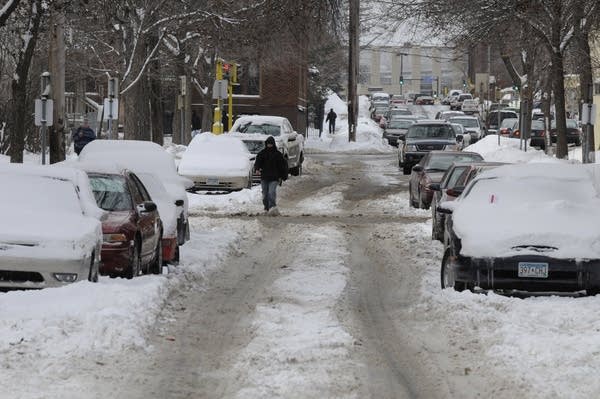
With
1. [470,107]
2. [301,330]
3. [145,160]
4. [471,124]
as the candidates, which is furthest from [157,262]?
[470,107]

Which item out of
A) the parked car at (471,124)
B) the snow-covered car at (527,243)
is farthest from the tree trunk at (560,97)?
the parked car at (471,124)

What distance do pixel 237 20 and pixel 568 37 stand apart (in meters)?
Answer: 9.16

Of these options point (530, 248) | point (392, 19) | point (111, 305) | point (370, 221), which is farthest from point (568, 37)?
point (111, 305)

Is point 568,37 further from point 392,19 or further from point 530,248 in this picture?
point 530,248

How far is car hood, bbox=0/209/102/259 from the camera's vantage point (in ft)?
42.3

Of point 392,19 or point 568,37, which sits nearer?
point 392,19

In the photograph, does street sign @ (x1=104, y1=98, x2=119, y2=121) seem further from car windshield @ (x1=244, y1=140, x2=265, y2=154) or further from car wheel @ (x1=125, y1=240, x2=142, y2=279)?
car wheel @ (x1=125, y1=240, x2=142, y2=279)

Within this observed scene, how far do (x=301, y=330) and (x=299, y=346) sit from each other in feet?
3.10

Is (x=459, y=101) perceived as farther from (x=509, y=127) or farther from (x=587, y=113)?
(x=587, y=113)

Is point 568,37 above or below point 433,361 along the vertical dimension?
above

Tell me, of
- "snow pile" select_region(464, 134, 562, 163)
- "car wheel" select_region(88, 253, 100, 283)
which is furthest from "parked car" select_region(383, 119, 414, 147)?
"car wheel" select_region(88, 253, 100, 283)

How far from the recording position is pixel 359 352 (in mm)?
11062

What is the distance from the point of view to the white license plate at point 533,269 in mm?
13734

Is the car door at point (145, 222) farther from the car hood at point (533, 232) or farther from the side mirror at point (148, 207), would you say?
the car hood at point (533, 232)
